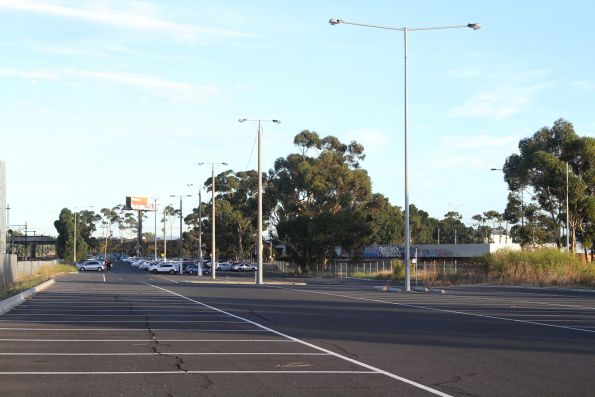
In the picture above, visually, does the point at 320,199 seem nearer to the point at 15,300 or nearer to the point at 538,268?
the point at 538,268

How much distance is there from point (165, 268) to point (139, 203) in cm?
10856

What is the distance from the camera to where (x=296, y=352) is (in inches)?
587

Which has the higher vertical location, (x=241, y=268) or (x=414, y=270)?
(x=414, y=270)

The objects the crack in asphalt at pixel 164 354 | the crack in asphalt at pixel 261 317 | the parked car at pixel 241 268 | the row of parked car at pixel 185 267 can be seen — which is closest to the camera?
the crack in asphalt at pixel 164 354

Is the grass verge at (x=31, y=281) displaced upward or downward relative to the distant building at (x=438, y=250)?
downward

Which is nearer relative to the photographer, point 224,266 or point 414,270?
point 414,270

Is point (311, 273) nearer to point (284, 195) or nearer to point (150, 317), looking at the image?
point (284, 195)

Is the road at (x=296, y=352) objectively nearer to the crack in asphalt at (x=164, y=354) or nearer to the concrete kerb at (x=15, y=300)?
the crack in asphalt at (x=164, y=354)

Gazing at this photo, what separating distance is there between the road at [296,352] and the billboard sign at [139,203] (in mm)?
172473

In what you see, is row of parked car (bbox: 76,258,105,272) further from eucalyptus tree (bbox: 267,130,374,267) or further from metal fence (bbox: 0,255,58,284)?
metal fence (bbox: 0,255,58,284)

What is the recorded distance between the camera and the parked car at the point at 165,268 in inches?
3605

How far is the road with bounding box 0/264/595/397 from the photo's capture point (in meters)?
11.1

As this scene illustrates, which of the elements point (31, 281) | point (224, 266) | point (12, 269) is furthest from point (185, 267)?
point (12, 269)

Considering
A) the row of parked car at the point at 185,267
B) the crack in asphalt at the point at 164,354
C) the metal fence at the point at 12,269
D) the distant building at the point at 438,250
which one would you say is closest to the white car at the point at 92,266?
the row of parked car at the point at 185,267
